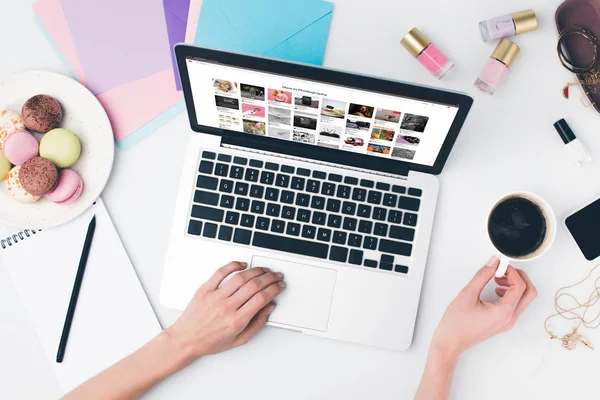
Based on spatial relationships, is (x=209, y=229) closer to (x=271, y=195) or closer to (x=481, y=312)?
(x=271, y=195)

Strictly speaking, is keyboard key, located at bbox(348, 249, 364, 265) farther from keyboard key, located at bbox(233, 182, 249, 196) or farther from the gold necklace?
the gold necklace

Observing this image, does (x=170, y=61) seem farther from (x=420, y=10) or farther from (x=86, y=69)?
(x=420, y=10)

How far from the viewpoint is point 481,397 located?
0.88 m

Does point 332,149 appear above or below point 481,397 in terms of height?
above

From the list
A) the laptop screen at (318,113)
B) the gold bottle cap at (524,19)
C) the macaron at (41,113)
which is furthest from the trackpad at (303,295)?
the gold bottle cap at (524,19)

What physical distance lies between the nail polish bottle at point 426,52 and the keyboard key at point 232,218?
16.7 inches

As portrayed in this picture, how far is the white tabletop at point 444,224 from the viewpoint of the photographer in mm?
878

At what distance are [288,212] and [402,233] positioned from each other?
0.65ft

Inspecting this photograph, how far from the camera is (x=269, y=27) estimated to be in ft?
2.99

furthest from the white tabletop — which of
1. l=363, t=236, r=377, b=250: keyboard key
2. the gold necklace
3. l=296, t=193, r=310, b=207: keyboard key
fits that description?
l=296, t=193, r=310, b=207: keyboard key

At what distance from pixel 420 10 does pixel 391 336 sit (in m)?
0.59

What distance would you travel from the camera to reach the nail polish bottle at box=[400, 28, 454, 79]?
34.4 inches

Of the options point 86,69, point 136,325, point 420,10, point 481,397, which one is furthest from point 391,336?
point 86,69

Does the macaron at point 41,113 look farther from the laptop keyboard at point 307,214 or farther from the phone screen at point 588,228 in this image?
the phone screen at point 588,228
